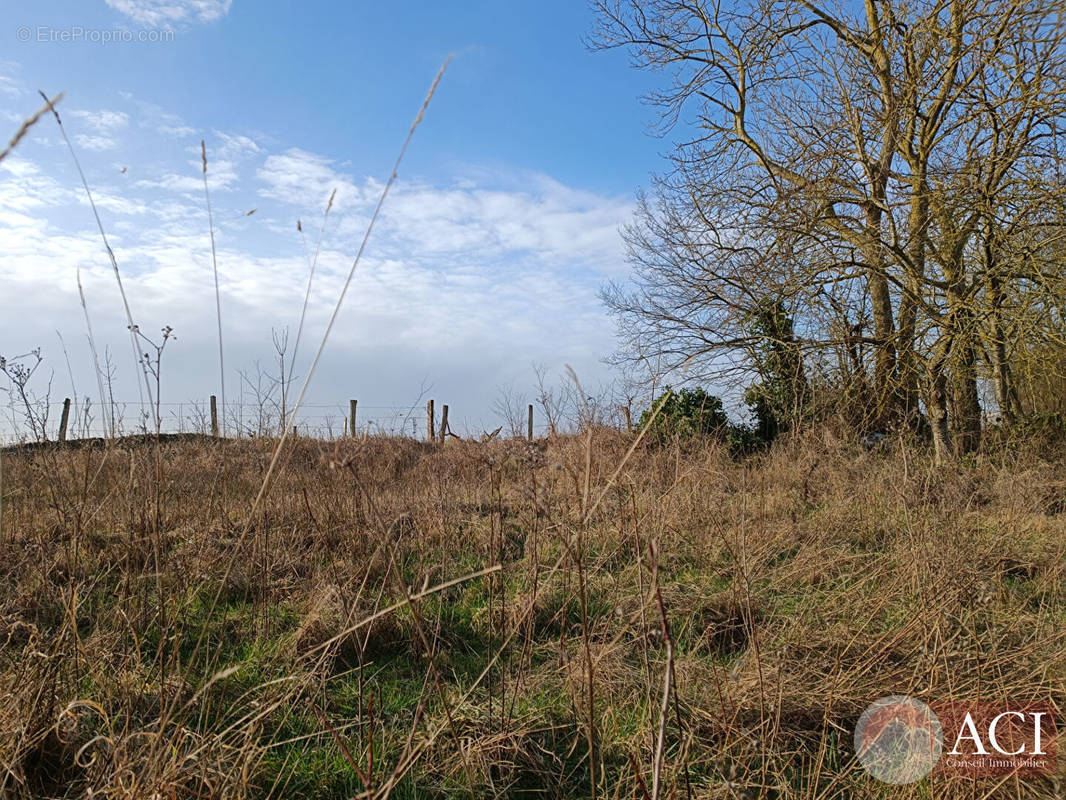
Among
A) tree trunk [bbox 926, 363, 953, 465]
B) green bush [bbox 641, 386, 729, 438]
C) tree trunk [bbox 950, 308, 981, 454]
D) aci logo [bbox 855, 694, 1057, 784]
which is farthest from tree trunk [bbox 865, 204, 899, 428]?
aci logo [bbox 855, 694, 1057, 784]

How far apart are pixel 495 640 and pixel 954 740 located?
7.26ft

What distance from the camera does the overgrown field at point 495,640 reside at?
210 centimetres

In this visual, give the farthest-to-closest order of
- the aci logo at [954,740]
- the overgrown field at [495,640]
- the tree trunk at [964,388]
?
the tree trunk at [964,388], the aci logo at [954,740], the overgrown field at [495,640]

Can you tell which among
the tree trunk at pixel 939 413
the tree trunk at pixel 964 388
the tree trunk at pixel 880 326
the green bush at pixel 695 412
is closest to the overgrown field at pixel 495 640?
the tree trunk at pixel 964 388

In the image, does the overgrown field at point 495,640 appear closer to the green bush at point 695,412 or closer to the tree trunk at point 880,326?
the tree trunk at point 880,326

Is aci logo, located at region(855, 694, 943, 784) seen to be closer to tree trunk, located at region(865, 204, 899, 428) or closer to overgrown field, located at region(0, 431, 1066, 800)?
overgrown field, located at region(0, 431, 1066, 800)

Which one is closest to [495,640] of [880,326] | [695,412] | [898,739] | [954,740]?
[898,739]

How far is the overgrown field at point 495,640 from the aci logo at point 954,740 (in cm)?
Answer: 6

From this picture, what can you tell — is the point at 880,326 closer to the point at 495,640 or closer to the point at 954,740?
the point at 495,640

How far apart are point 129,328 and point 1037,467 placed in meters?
11.2

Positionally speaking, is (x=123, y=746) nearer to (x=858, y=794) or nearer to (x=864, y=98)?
(x=858, y=794)

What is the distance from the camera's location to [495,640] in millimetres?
3768

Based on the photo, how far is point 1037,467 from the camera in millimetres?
9430

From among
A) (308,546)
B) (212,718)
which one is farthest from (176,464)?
(212,718)
